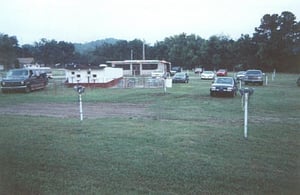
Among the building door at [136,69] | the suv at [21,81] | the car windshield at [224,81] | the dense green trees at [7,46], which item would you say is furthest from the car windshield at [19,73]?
the building door at [136,69]

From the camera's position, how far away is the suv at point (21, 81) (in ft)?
82.8

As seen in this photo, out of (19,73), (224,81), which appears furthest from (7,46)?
(19,73)

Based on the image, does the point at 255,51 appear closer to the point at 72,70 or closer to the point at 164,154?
the point at 72,70

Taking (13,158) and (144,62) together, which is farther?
(144,62)

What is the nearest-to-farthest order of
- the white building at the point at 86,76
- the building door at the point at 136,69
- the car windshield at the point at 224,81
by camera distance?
the car windshield at the point at 224,81 < the white building at the point at 86,76 < the building door at the point at 136,69

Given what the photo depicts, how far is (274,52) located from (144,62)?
2545cm

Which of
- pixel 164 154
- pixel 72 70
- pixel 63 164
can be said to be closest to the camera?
pixel 63 164

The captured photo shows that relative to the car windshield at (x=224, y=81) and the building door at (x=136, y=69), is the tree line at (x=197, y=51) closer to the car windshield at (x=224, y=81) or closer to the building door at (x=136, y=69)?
the building door at (x=136, y=69)

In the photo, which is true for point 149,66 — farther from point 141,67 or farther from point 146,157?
point 146,157

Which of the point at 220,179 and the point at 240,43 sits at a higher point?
the point at 240,43

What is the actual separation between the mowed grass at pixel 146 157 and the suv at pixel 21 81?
1437cm

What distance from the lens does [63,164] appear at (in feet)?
20.6

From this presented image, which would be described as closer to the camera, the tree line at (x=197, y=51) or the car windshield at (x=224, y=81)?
the car windshield at (x=224, y=81)

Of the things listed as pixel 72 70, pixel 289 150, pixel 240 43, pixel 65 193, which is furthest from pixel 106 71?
pixel 240 43
